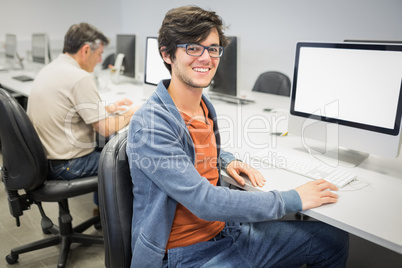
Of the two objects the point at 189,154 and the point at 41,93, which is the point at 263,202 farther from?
the point at 41,93

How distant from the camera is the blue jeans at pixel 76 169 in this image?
1.66m

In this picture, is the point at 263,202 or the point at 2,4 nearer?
the point at 263,202

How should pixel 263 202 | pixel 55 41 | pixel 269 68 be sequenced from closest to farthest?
pixel 263 202
pixel 269 68
pixel 55 41

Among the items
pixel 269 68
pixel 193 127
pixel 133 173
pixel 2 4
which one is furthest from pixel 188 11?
pixel 2 4

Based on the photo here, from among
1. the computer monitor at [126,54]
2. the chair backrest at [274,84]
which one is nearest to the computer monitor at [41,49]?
the computer monitor at [126,54]

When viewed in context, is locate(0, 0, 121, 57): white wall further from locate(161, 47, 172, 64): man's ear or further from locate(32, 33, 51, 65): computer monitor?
locate(161, 47, 172, 64): man's ear

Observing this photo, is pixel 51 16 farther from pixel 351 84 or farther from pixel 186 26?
pixel 351 84

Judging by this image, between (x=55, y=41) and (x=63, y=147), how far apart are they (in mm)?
3974

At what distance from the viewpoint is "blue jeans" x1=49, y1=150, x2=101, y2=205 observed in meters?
1.66

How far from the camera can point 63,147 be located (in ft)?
5.48

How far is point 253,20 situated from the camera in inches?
151

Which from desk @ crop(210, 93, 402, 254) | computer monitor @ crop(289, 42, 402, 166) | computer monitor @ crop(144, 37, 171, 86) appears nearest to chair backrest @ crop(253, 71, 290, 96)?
desk @ crop(210, 93, 402, 254)

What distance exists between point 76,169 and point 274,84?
1.85 meters

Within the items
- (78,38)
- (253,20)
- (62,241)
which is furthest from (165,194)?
(253,20)
